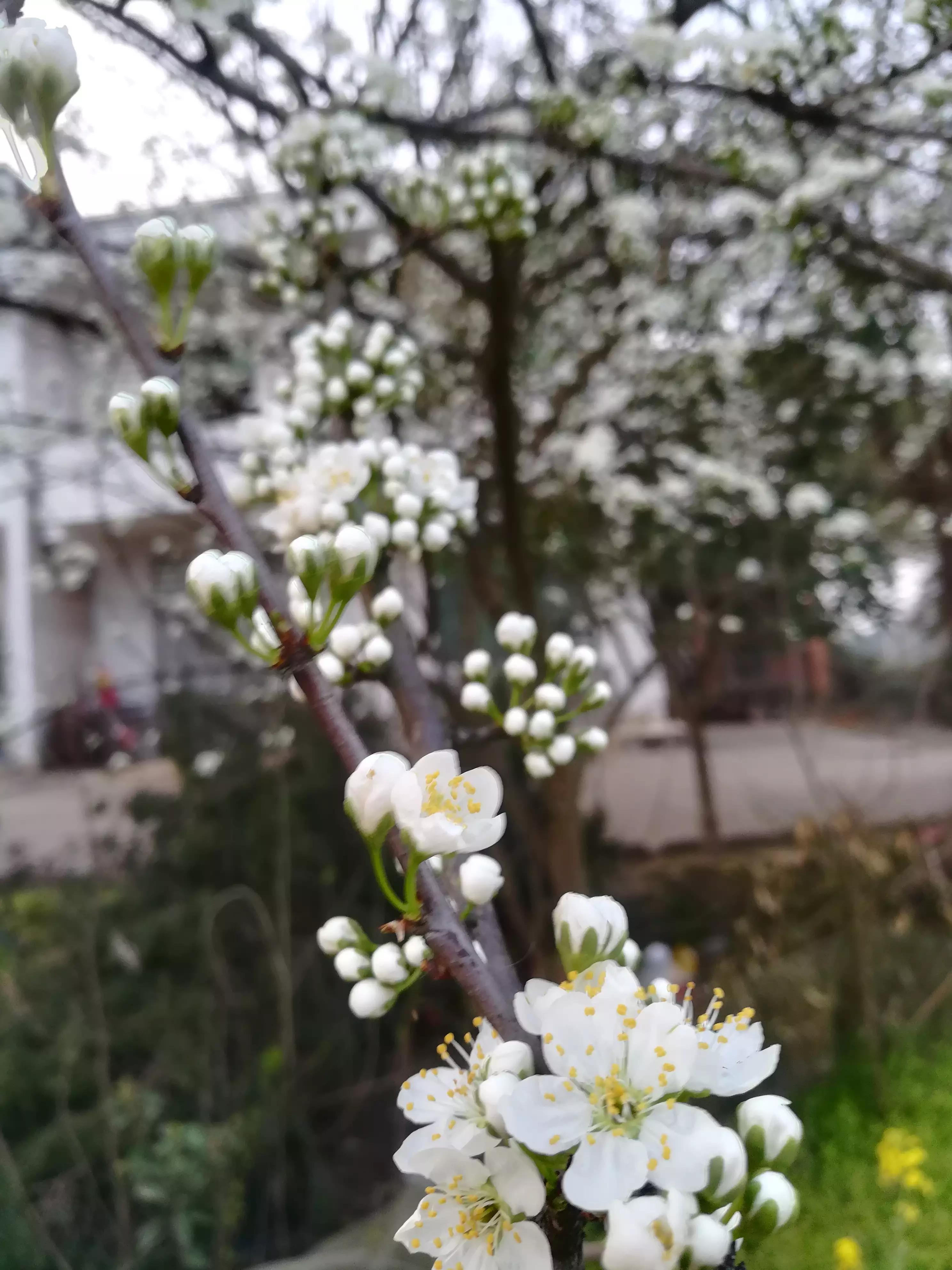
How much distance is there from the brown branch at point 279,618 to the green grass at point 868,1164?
1.16 metres

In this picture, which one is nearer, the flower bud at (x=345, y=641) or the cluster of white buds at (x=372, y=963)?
the cluster of white buds at (x=372, y=963)

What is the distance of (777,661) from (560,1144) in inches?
144

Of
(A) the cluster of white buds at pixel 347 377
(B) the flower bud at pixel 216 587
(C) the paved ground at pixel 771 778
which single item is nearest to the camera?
(B) the flower bud at pixel 216 587

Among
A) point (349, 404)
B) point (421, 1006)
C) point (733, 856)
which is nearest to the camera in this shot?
point (349, 404)

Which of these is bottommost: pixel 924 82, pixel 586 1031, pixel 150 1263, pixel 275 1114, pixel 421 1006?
pixel 150 1263

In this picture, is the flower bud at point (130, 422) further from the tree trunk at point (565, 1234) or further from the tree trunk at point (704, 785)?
the tree trunk at point (704, 785)

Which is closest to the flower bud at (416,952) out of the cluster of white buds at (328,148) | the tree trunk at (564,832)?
the cluster of white buds at (328,148)

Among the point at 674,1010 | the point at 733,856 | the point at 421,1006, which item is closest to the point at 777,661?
the point at 733,856

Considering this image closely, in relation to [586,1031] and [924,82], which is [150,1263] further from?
[924,82]

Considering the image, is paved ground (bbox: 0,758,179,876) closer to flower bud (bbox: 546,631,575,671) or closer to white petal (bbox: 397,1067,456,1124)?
flower bud (bbox: 546,631,575,671)

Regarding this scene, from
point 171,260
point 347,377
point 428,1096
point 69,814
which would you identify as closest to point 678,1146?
point 428,1096

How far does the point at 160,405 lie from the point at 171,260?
0.36ft

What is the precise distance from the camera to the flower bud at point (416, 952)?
18.2 inches

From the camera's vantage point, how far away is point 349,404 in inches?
43.8
